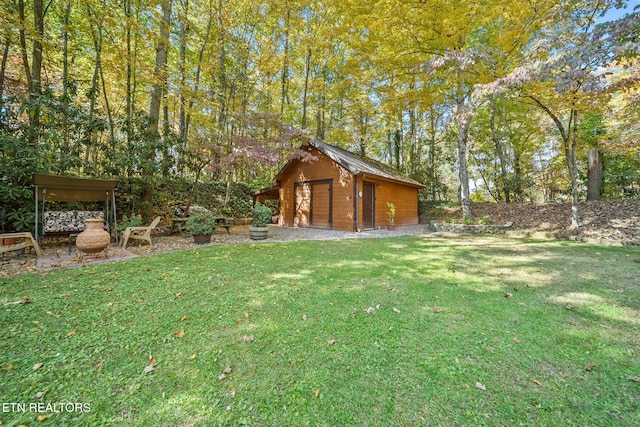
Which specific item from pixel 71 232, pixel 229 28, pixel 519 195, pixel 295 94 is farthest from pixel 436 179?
pixel 71 232

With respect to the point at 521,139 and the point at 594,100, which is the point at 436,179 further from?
the point at 594,100

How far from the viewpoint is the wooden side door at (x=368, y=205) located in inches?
413

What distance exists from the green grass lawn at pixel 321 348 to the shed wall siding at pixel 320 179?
6295 millimetres

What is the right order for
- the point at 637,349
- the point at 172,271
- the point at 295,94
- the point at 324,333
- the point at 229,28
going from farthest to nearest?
the point at 295,94 < the point at 229,28 < the point at 172,271 < the point at 324,333 < the point at 637,349

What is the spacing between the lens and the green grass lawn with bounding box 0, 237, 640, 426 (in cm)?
155

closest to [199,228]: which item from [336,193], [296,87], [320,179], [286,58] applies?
[336,193]

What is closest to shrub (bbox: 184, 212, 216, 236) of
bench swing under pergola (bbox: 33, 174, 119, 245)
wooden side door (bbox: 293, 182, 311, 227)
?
bench swing under pergola (bbox: 33, 174, 119, 245)

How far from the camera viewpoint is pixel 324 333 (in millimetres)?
2363

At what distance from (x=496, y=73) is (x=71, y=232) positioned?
40.5 ft

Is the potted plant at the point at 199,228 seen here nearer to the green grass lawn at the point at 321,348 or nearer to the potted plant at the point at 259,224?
the potted plant at the point at 259,224

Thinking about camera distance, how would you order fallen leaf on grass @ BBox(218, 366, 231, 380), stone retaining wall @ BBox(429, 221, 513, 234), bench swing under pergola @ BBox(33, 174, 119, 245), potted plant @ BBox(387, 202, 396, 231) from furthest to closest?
potted plant @ BBox(387, 202, 396, 231), stone retaining wall @ BBox(429, 221, 513, 234), bench swing under pergola @ BBox(33, 174, 119, 245), fallen leaf on grass @ BBox(218, 366, 231, 380)

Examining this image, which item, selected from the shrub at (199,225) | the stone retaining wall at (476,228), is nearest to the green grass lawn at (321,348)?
the shrub at (199,225)

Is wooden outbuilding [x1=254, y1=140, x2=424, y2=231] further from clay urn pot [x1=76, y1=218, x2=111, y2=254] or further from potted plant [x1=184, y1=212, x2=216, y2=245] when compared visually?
clay urn pot [x1=76, y1=218, x2=111, y2=254]

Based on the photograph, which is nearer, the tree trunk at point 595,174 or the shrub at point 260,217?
the shrub at point 260,217
